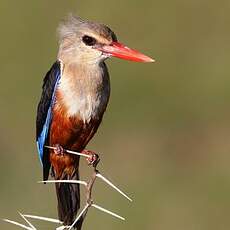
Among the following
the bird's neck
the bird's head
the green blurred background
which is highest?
the bird's head

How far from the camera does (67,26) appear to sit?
273 inches

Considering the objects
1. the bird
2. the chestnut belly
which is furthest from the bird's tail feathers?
the chestnut belly

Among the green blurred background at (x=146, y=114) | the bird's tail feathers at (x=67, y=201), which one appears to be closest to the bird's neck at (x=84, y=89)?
the bird's tail feathers at (x=67, y=201)

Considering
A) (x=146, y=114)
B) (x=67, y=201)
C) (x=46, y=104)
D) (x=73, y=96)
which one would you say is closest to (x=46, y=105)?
(x=46, y=104)

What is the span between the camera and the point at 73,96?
683 centimetres

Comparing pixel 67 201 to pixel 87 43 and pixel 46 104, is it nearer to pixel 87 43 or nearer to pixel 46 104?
pixel 46 104

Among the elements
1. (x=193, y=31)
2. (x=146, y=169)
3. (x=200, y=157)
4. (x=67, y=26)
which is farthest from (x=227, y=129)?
(x=67, y=26)

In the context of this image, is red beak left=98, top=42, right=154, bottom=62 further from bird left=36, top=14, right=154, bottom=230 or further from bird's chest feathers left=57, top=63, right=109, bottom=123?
bird's chest feathers left=57, top=63, right=109, bottom=123

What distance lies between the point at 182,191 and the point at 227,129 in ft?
5.67

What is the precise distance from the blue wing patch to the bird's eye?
204mm

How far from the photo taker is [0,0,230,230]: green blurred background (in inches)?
407

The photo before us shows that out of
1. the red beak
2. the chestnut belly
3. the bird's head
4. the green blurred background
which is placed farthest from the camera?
the green blurred background

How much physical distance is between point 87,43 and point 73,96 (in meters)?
0.29

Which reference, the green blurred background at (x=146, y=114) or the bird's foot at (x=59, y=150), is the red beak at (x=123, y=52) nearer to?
the bird's foot at (x=59, y=150)
